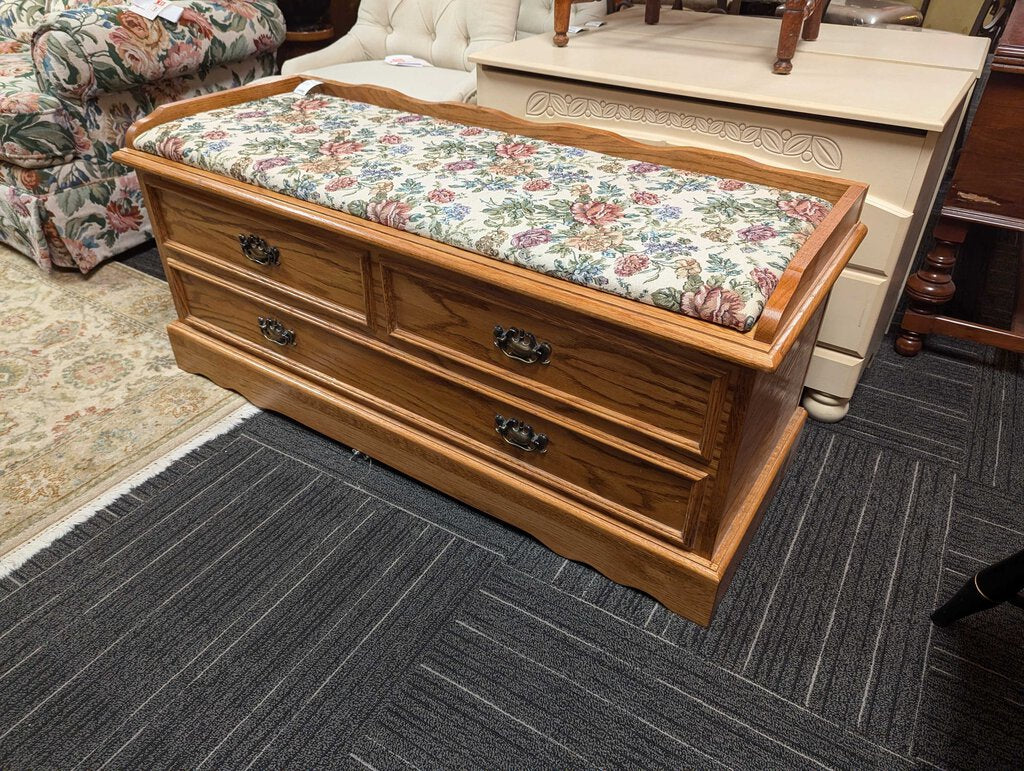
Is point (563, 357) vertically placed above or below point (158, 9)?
below

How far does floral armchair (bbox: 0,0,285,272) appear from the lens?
194 centimetres

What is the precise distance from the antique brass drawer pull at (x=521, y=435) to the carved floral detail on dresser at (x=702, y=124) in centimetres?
77

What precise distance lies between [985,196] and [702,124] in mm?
685

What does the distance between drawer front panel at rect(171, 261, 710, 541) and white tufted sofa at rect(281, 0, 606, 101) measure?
0.93m

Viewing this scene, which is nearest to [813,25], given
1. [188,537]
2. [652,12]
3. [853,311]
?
[652,12]

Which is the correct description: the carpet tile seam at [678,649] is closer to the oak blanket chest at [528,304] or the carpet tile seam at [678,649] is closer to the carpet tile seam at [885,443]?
the oak blanket chest at [528,304]

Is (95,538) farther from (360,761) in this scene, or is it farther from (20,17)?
(20,17)

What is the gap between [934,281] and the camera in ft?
5.95

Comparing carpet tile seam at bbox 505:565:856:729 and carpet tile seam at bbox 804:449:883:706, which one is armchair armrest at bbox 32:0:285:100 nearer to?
carpet tile seam at bbox 505:565:856:729

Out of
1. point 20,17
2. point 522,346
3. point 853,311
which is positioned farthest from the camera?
point 20,17

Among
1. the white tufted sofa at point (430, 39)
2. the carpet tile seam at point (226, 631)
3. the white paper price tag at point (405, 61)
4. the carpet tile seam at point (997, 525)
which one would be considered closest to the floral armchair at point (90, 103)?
the white tufted sofa at point (430, 39)

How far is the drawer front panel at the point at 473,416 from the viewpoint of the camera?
1.14 meters

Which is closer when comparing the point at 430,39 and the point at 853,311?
the point at 853,311

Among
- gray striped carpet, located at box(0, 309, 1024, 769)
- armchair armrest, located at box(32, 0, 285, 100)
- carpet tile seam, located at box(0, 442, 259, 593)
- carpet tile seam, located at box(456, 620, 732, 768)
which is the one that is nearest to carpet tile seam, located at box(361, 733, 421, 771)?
gray striped carpet, located at box(0, 309, 1024, 769)
